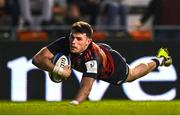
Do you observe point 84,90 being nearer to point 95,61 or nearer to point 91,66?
point 91,66

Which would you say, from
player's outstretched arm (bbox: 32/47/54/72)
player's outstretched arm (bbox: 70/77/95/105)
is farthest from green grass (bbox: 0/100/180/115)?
player's outstretched arm (bbox: 70/77/95/105)

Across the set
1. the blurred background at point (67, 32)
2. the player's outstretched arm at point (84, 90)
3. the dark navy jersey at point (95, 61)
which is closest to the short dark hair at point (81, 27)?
the dark navy jersey at point (95, 61)

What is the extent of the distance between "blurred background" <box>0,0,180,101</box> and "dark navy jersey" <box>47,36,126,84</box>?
10.5ft

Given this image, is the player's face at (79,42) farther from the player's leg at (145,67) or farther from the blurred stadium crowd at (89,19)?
the blurred stadium crowd at (89,19)

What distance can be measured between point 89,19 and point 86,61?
5.81 metres

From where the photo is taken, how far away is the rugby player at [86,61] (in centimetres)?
1191

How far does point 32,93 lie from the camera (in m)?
16.6

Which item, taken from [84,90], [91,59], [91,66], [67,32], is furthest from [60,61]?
[67,32]

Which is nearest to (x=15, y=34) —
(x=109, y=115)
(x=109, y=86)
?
(x=109, y=86)

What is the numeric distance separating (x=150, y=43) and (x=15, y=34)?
8.66 ft

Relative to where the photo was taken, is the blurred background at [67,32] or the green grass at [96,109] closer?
the green grass at [96,109]

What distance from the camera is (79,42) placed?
12250 millimetres

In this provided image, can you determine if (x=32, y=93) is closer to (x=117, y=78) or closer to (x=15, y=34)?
(x=15, y=34)

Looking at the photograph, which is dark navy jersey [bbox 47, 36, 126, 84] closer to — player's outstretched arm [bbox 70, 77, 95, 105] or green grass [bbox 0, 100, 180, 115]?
player's outstretched arm [bbox 70, 77, 95, 105]
